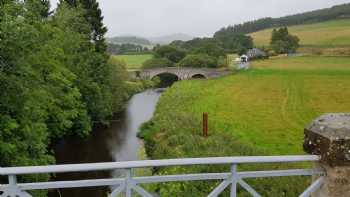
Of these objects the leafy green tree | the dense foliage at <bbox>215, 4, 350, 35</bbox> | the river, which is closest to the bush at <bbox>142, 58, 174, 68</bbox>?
the leafy green tree

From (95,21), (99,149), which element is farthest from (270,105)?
(95,21)

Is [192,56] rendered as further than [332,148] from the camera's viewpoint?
Yes

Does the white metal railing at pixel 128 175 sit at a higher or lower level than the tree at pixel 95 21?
lower

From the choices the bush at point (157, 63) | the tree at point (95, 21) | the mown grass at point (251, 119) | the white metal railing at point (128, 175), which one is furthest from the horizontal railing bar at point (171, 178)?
the bush at point (157, 63)

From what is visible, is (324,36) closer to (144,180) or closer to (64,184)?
(144,180)

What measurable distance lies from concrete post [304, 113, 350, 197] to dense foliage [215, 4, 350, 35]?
168 metres

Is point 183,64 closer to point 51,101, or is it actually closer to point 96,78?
point 96,78

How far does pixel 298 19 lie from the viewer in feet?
586

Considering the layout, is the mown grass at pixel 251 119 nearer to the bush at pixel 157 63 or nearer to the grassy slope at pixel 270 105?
the grassy slope at pixel 270 105

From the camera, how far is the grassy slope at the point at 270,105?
22.2m

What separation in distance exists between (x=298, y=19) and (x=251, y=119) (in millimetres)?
166950

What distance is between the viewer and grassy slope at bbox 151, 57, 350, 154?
2220 cm

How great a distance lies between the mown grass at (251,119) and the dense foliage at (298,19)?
118 metres

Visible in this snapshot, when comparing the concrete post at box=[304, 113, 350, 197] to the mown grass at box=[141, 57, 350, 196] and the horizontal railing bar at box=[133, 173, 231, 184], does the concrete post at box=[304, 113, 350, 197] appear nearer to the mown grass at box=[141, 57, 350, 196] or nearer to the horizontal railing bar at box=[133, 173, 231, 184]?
the horizontal railing bar at box=[133, 173, 231, 184]
